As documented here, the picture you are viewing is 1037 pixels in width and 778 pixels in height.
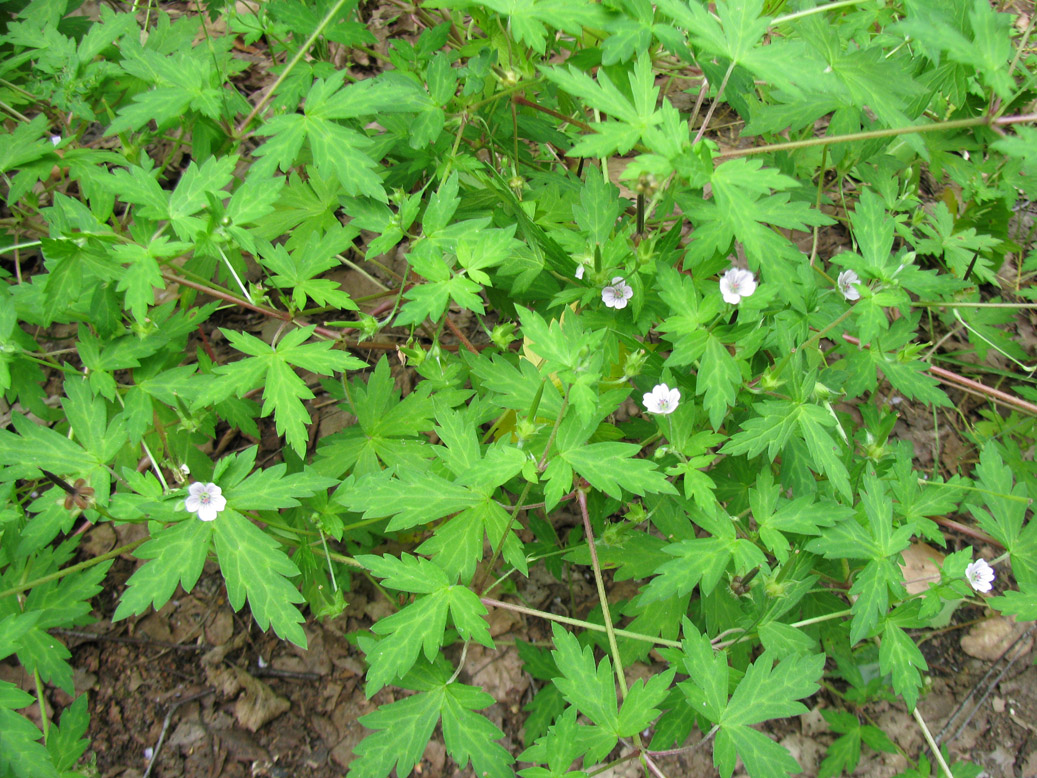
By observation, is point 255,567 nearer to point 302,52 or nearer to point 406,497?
point 406,497

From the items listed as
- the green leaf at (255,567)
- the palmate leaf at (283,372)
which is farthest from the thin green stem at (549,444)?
the green leaf at (255,567)

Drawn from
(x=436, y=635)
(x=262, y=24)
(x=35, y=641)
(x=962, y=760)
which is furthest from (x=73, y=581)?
(x=962, y=760)

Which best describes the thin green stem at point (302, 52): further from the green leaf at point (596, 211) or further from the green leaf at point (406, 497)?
the green leaf at point (406, 497)

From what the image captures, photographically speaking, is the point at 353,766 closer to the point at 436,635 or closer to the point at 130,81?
the point at 436,635

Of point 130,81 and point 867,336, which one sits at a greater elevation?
point 130,81

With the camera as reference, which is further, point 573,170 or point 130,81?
point 573,170

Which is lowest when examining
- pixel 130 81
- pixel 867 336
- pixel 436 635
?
pixel 436 635
